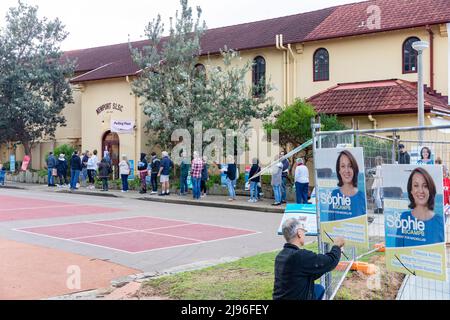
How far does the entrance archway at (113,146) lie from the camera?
97.6 feet

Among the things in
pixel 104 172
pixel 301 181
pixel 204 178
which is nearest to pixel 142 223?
pixel 301 181

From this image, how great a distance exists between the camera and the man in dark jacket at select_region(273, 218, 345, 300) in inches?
200

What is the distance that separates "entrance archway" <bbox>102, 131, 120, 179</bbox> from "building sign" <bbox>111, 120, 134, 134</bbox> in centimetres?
204

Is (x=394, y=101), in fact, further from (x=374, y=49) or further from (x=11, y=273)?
(x=11, y=273)

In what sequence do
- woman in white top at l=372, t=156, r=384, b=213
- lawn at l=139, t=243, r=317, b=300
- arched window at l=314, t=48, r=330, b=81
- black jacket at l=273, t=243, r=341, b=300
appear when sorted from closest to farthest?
black jacket at l=273, t=243, r=341, b=300, lawn at l=139, t=243, r=317, b=300, woman in white top at l=372, t=156, r=384, b=213, arched window at l=314, t=48, r=330, b=81

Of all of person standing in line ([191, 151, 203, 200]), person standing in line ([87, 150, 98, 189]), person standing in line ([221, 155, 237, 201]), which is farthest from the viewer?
person standing in line ([87, 150, 98, 189])

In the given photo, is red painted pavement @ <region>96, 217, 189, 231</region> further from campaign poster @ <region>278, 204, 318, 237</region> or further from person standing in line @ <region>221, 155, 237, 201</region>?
campaign poster @ <region>278, 204, 318, 237</region>

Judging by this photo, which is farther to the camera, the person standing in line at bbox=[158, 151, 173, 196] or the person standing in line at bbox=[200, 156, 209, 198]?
the person standing in line at bbox=[158, 151, 173, 196]

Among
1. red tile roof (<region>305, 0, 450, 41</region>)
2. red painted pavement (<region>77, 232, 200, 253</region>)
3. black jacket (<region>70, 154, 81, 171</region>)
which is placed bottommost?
red painted pavement (<region>77, 232, 200, 253</region>)

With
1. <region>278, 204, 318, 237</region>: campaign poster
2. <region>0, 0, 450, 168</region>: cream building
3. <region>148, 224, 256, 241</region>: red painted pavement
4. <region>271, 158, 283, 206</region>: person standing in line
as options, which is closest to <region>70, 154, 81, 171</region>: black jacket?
<region>0, 0, 450, 168</region>: cream building

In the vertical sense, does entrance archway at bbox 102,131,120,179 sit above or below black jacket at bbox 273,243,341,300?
above

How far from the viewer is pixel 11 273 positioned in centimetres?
809

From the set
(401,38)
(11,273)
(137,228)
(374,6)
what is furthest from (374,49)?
(11,273)

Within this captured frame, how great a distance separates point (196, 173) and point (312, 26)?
10.2 m
